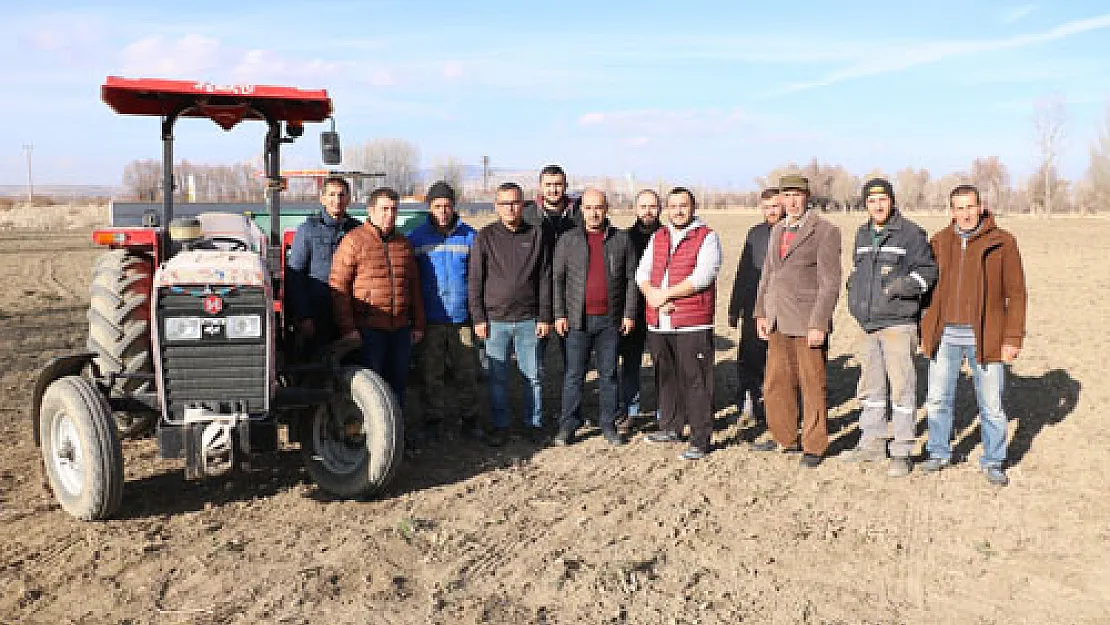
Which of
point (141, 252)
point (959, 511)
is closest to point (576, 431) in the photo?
point (959, 511)

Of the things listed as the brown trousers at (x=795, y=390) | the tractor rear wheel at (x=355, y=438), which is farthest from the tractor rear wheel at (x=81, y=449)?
the brown trousers at (x=795, y=390)

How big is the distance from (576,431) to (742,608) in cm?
286

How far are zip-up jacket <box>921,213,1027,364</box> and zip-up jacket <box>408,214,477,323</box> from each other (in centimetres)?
308

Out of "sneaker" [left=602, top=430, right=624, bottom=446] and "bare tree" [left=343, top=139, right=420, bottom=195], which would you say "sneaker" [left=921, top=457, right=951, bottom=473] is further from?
"bare tree" [left=343, top=139, right=420, bottom=195]

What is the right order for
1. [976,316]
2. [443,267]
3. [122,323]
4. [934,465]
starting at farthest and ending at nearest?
[443,267], [934,465], [976,316], [122,323]

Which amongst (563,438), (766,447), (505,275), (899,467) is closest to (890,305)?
(899,467)

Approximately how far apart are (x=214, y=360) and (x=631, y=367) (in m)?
3.05

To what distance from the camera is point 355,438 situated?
5102 mm

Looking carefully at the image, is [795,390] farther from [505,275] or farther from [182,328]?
[182,328]

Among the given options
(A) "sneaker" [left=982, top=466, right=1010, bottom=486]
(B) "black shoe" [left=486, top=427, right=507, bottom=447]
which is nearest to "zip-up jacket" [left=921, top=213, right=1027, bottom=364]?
(A) "sneaker" [left=982, top=466, right=1010, bottom=486]

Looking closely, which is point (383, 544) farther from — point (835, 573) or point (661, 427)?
point (661, 427)

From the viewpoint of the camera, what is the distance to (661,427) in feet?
20.7

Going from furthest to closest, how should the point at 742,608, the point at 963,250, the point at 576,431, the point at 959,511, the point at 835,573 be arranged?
the point at 576,431, the point at 963,250, the point at 959,511, the point at 835,573, the point at 742,608

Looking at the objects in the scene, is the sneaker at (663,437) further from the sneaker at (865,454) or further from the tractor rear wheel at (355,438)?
the tractor rear wheel at (355,438)
